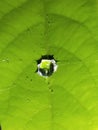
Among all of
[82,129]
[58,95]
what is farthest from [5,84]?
[82,129]

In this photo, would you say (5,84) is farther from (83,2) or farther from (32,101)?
(83,2)

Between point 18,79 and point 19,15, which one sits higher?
point 19,15

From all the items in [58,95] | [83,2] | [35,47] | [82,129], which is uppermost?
[83,2]
